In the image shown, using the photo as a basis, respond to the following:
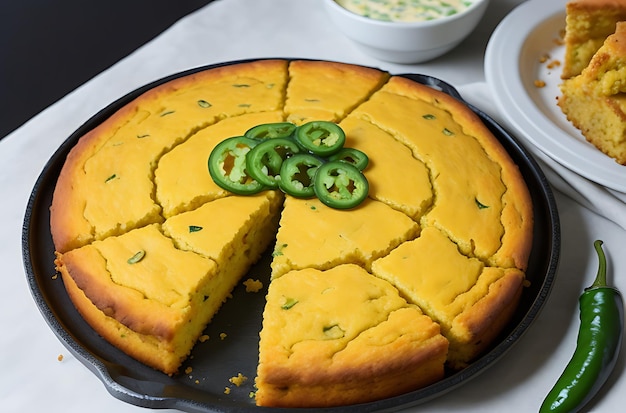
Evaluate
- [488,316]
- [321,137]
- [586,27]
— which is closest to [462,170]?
[321,137]

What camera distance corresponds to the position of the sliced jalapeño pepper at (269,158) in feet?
10.2

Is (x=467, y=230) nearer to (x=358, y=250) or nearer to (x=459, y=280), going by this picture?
(x=459, y=280)

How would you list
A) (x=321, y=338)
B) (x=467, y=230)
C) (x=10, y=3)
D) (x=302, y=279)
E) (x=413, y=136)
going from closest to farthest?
(x=321, y=338), (x=302, y=279), (x=467, y=230), (x=413, y=136), (x=10, y=3)

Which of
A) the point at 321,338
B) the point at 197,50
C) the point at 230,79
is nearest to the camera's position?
the point at 321,338

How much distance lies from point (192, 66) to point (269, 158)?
154cm

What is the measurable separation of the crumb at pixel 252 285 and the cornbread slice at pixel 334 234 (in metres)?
0.22

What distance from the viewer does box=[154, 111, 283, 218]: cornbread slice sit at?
10.2 ft

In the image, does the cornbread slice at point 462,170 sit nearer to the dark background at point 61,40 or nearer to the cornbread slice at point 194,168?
the cornbread slice at point 194,168

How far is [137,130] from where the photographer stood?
3404 mm

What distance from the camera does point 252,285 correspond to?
123 inches

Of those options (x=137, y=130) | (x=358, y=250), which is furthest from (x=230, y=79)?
(x=358, y=250)

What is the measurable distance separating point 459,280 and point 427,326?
0.27 m

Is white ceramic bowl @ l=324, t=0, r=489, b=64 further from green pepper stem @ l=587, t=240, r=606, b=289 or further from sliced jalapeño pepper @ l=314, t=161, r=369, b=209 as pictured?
green pepper stem @ l=587, t=240, r=606, b=289

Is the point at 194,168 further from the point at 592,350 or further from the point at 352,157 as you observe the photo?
the point at 592,350
